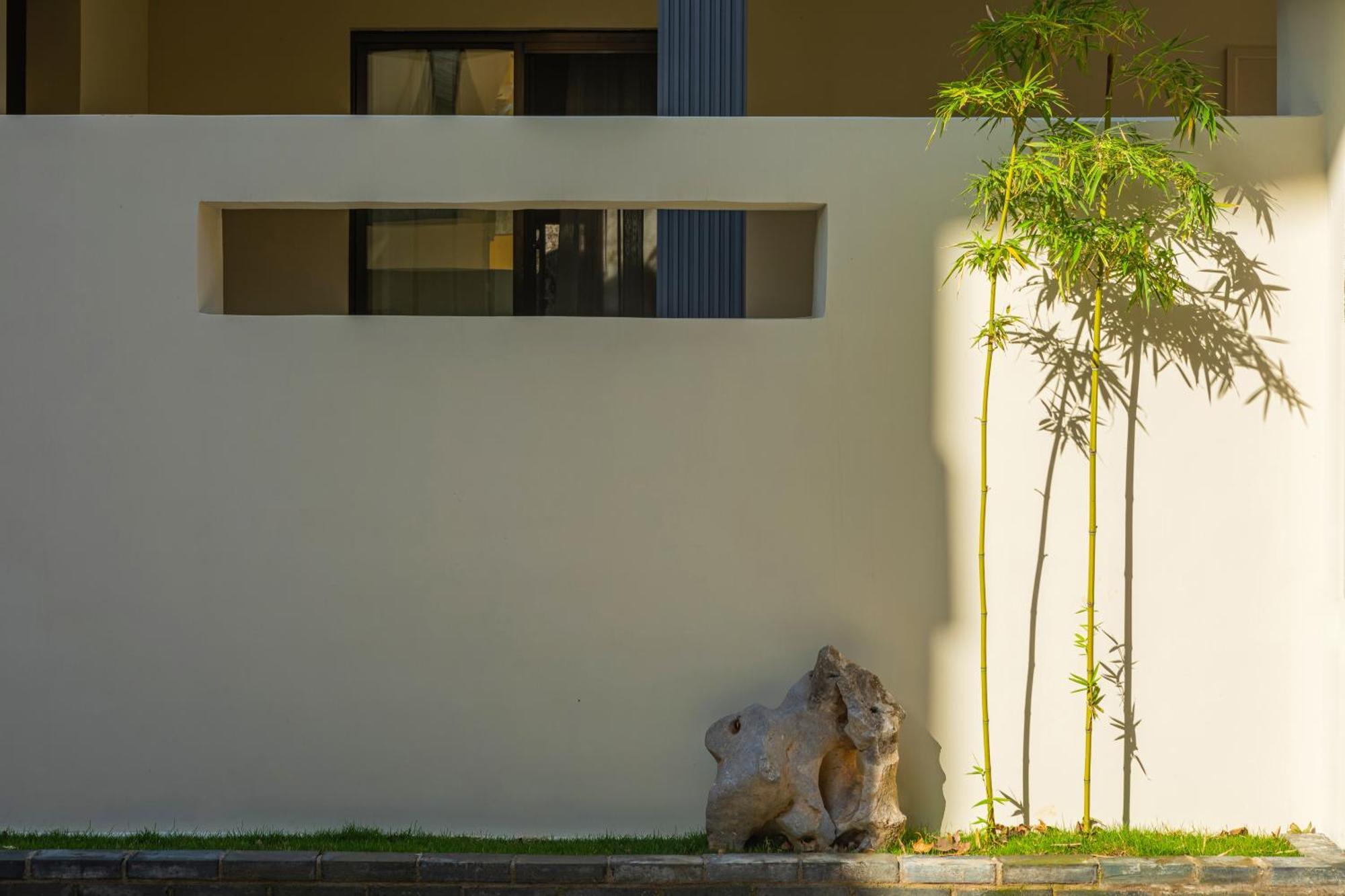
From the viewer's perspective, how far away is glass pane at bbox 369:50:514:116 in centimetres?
746

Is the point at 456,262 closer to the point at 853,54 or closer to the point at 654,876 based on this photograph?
the point at 853,54

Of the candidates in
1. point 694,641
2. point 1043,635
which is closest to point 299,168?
point 694,641

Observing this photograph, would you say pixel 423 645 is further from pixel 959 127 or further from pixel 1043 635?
pixel 959 127

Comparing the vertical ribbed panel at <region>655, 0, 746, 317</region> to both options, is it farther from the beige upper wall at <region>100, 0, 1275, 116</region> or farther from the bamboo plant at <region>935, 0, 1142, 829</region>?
the beige upper wall at <region>100, 0, 1275, 116</region>

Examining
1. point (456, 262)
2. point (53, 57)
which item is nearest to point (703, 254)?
point (456, 262)

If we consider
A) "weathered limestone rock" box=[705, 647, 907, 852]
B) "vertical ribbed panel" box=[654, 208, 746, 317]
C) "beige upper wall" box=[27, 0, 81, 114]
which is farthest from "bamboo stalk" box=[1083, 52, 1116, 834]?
"beige upper wall" box=[27, 0, 81, 114]

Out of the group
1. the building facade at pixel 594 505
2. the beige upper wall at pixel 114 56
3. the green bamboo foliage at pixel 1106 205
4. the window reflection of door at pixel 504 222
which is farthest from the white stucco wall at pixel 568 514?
the window reflection of door at pixel 504 222

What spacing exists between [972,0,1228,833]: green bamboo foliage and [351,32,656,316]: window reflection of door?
2.84 meters

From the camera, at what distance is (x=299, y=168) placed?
4.92 metres

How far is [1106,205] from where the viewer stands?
4.72 m

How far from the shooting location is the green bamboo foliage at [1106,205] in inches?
181

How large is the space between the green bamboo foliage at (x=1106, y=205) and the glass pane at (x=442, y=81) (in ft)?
11.2

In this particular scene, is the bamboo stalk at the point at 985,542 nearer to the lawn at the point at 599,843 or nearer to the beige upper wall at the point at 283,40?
the lawn at the point at 599,843

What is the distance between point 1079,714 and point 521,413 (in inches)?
88.3
